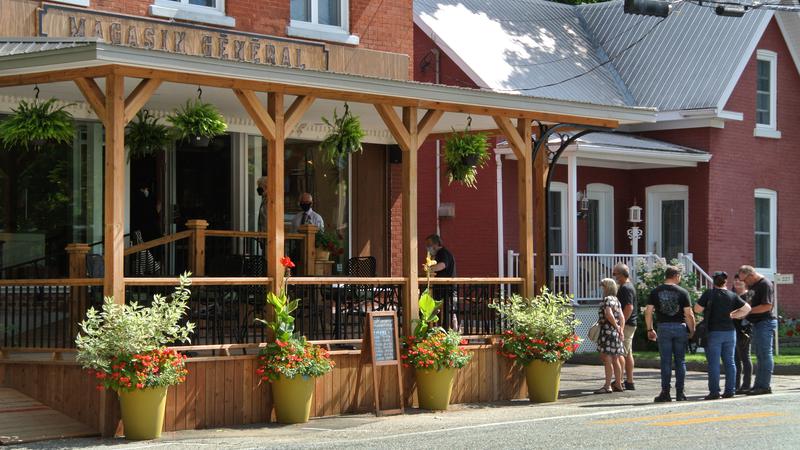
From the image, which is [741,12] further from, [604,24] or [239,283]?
[239,283]

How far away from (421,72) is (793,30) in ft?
28.0

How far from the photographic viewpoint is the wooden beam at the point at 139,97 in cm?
1300

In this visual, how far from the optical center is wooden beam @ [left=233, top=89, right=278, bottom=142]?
1407cm

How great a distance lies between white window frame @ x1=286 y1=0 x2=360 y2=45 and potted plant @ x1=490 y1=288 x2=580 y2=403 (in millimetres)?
4795

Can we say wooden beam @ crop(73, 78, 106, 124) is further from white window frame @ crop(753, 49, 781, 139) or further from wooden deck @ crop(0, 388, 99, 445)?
white window frame @ crop(753, 49, 781, 139)

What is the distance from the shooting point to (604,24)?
1259 inches

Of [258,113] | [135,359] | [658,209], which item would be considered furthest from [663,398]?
[658,209]

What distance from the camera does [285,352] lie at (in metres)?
14.0

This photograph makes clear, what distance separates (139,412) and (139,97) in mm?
3059

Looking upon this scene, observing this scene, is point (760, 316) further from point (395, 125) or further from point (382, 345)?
point (395, 125)

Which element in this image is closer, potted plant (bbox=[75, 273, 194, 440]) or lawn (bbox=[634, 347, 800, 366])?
potted plant (bbox=[75, 273, 194, 440])

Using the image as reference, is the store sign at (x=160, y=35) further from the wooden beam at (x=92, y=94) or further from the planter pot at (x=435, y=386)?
the planter pot at (x=435, y=386)

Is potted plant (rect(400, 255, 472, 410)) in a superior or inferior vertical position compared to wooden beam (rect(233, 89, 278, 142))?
inferior

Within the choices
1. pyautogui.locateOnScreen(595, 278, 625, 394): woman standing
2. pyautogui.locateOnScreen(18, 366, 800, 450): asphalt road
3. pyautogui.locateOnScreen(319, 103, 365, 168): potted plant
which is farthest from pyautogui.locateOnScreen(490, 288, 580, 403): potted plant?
pyautogui.locateOnScreen(319, 103, 365, 168): potted plant
